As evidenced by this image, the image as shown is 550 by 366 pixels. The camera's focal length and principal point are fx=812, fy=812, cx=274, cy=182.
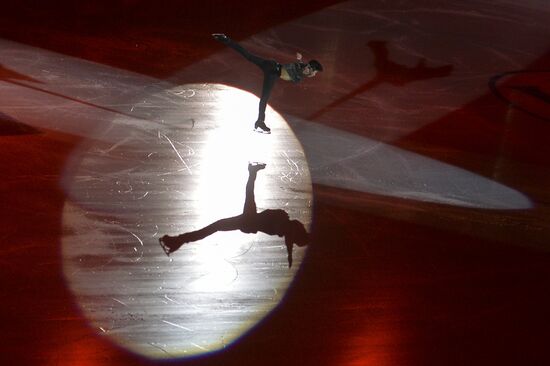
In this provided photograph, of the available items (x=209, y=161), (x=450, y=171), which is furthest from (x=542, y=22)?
(x=209, y=161)

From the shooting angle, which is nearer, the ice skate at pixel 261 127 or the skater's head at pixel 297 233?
the skater's head at pixel 297 233

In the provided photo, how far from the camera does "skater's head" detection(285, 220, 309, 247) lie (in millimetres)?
5754

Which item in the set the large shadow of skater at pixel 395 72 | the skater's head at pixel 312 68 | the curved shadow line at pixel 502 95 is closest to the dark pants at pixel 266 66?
the skater's head at pixel 312 68

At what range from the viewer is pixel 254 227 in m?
5.87

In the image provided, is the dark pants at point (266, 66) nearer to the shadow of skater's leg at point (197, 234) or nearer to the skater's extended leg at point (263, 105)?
the skater's extended leg at point (263, 105)

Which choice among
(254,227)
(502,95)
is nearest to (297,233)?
(254,227)

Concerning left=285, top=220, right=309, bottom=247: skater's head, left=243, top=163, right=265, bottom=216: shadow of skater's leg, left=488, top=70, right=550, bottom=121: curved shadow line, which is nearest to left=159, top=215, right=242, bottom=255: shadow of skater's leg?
left=243, top=163, right=265, bottom=216: shadow of skater's leg

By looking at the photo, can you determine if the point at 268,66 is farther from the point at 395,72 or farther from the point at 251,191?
the point at 395,72

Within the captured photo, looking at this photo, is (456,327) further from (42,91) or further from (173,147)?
(42,91)

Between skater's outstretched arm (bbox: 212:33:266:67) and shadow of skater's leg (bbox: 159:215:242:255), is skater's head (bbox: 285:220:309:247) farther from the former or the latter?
skater's outstretched arm (bbox: 212:33:266:67)

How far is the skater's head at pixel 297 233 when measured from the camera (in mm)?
5754

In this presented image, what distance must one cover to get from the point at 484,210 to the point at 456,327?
175 cm

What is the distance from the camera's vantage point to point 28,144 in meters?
6.67

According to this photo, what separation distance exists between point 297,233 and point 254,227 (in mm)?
314
